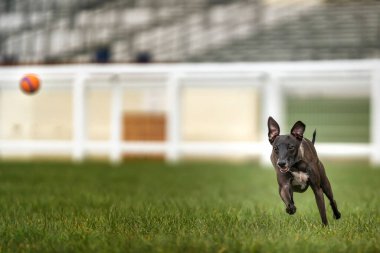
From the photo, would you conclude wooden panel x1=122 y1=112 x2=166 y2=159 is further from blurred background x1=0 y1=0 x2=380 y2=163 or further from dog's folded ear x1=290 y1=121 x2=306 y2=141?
dog's folded ear x1=290 y1=121 x2=306 y2=141

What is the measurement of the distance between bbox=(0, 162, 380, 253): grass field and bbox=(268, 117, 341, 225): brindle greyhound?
0.27 m

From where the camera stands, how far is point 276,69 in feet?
52.5

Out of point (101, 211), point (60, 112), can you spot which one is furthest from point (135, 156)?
point (101, 211)

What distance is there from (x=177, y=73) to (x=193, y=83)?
1568 millimetres

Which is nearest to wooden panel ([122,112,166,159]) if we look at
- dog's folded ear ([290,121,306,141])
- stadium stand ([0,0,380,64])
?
stadium stand ([0,0,380,64])

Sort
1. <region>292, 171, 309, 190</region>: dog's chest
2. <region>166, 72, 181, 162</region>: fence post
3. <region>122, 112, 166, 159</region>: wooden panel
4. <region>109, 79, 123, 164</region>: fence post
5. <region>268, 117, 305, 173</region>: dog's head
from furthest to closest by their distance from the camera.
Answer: <region>122, 112, 166, 159</region>: wooden panel → <region>109, 79, 123, 164</region>: fence post → <region>166, 72, 181, 162</region>: fence post → <region>292, 171, 309, 190</region>: dog's chest → <region>268, 117, 305, 173</region>: dog's head

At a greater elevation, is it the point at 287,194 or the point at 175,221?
the point at 287,194

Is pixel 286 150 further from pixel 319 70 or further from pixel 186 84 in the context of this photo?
pixel 186 84

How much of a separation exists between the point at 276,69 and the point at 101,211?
1098cm

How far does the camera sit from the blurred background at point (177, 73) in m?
17.0

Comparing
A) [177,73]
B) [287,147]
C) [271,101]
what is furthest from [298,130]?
Result: [177,73]

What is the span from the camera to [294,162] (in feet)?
11.2

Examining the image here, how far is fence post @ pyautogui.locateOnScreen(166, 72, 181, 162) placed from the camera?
16141 millimetres

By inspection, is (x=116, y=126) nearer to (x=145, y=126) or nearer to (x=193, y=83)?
(x=193, y=83)
